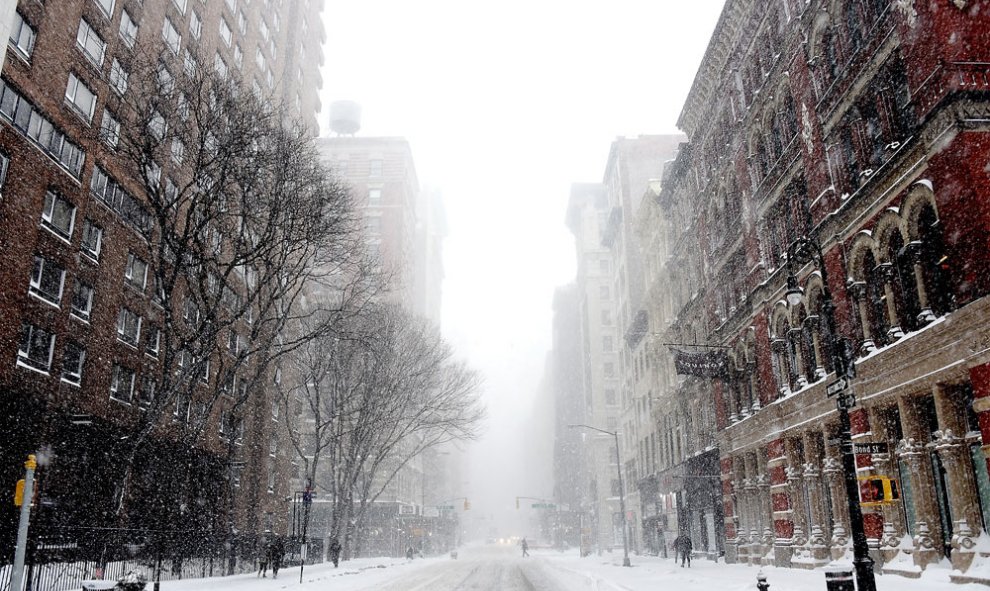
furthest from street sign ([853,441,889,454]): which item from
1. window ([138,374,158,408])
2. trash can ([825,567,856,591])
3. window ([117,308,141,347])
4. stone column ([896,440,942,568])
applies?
window ([117,308,141,347])

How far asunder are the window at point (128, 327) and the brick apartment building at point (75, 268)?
0.31 ft

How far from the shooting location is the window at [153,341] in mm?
38250

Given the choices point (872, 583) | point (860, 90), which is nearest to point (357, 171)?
point (860, 90)

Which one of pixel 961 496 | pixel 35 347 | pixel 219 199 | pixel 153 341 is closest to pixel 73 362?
pixel 35 347

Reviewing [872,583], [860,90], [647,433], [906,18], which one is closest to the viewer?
[872,583]

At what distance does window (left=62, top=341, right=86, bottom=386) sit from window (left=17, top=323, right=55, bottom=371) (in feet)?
3.12

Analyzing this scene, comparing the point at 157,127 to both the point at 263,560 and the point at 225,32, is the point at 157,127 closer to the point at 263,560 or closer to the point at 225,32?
the point at 225,32

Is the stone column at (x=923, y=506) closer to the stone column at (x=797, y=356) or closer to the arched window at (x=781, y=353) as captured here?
the stone column at (x=797, y=356)

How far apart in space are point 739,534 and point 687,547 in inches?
96.8

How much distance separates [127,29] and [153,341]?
651 inches

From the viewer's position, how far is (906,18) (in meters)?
17.8

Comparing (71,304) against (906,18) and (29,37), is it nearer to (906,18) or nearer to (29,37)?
(29,37)

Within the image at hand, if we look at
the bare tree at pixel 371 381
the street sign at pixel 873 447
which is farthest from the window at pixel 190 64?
the street sign at pixel 873 447

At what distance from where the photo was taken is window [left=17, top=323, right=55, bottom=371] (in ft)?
91.9
